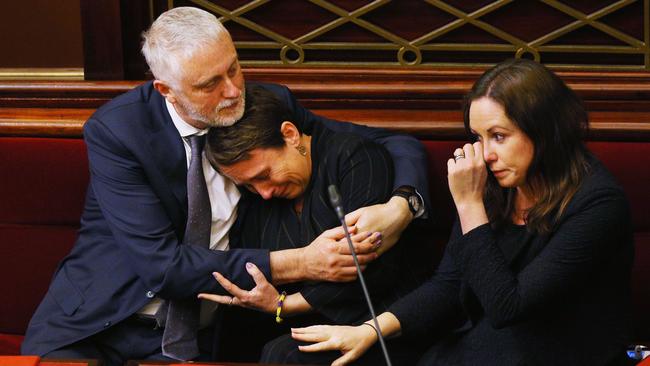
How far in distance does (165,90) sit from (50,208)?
0.65 m

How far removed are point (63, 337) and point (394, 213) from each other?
2.58 ft

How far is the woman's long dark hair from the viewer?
1.95 meters

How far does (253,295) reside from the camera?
2223mm

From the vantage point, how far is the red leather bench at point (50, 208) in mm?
2580

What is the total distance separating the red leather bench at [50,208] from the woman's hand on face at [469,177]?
57cm

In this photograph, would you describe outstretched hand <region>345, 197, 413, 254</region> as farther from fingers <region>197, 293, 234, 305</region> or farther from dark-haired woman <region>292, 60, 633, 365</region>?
fingers <region>197, 293, 234, 305</region>

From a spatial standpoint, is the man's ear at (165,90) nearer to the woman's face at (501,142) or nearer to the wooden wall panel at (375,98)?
the wooden wall panel at (375,98)

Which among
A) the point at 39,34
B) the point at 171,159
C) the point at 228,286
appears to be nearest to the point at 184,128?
the point at 171,159

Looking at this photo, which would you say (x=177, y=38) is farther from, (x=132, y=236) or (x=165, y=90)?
(x=132, y=236)

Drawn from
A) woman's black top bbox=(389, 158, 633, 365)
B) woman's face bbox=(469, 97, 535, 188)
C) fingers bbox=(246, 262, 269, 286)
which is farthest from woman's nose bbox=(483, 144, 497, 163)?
fingers bbox=(246, 262, 269, 286)

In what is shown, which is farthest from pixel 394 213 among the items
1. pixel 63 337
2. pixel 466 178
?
pixel 63 337

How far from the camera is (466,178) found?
6.66 feet

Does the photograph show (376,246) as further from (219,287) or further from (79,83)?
(79,83)

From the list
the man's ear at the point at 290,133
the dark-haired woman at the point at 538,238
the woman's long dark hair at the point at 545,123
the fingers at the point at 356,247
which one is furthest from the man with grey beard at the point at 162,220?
the woman's long dark hair at the point at 545,123
